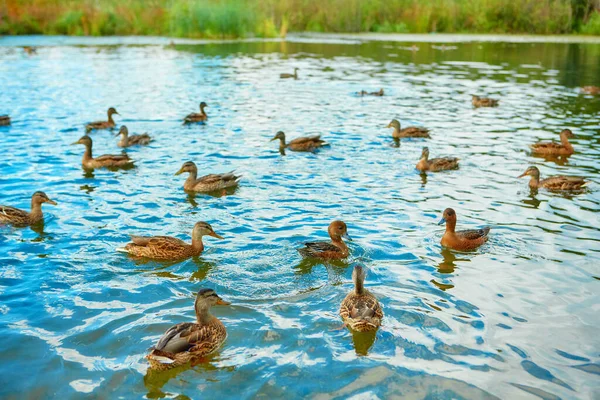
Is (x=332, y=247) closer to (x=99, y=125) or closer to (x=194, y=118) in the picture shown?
(x=194, y=118)

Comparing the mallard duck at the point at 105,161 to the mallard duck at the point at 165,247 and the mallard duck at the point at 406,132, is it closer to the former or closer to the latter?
the mallard duck at the point at 165,247

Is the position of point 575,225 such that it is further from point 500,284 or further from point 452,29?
point 452,29

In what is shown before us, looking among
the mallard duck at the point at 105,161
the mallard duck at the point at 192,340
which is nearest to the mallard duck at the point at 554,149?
the mallard duck at the point at 105,161

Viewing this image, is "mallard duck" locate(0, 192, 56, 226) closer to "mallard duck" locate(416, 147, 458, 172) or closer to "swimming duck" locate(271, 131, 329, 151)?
"swimming duck" locate(271, 131, 329, 151)

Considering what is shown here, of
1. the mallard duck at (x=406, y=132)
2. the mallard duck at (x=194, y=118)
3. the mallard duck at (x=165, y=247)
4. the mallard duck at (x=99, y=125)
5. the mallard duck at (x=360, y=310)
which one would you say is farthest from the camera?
the mallard duck at (x=194, y=118)

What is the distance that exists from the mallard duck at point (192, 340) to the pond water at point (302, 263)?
15 cm

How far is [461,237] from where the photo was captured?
1009cm

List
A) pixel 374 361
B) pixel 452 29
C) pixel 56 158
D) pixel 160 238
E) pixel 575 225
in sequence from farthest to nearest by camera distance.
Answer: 1. pixel 452 29
2. pixel 56 158
3. pixel 575 225
4. pixel 160 238
5. pixel 374 361

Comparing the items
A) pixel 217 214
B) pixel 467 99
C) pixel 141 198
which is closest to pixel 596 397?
pixel 217 214

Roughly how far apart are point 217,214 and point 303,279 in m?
3.40

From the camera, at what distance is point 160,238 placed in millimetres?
9570

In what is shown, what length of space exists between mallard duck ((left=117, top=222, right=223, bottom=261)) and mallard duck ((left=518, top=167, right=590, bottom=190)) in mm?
7409

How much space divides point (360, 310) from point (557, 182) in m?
7.62

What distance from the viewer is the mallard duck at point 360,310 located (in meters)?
7.38
